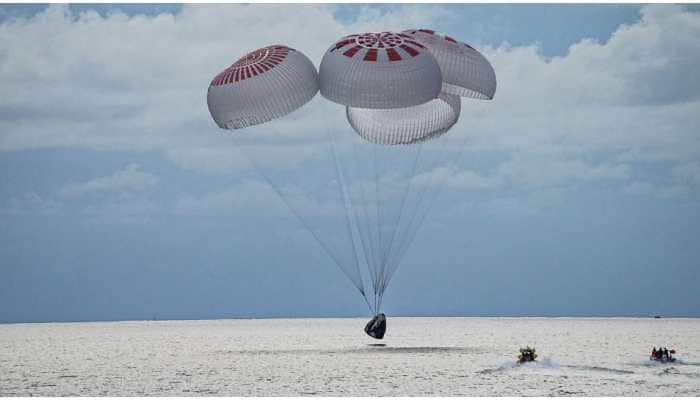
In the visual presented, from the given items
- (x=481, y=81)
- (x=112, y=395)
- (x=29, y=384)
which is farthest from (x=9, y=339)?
(x=481, y=81)

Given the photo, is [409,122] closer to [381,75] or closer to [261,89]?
[381,75]

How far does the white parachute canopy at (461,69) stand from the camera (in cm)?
2658

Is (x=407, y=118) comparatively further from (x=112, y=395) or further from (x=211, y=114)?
(x=112, y=395)

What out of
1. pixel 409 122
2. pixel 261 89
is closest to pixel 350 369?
pixel 409 122

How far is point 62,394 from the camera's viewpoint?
24141 millimetres

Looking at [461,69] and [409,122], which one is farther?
[409,122]

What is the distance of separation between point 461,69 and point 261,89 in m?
5.73

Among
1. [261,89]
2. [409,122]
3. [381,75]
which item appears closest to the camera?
[381,75]

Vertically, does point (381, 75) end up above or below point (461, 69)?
below

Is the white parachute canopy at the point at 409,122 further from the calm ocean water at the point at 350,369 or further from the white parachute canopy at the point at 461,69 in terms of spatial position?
the calm ocean water at the point at 350,369

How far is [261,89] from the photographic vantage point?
2552cm

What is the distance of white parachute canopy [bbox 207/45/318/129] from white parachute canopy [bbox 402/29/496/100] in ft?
11.1

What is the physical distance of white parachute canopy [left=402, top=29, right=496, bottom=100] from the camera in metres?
26.6

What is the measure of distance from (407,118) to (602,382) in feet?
32.2
